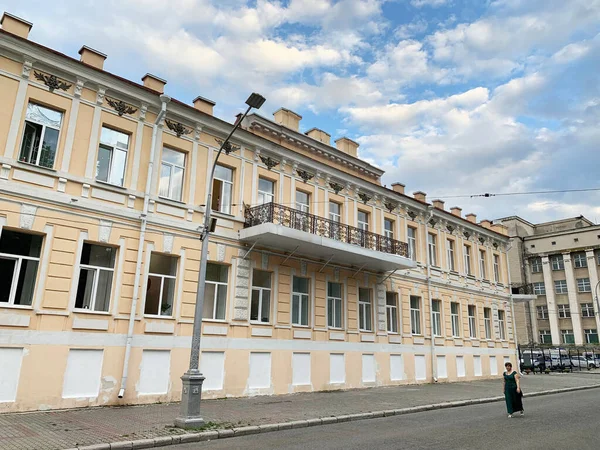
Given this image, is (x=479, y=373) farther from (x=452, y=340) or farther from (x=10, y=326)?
(x=10, y=326)

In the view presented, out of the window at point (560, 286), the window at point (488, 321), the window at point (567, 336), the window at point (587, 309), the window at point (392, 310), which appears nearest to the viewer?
the window at point (392, 310)

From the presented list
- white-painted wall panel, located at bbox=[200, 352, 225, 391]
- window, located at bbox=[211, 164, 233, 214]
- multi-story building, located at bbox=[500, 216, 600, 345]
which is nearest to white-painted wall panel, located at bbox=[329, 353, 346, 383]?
white-painted wall panel, located at bbox=[200, 352, 225, 391]

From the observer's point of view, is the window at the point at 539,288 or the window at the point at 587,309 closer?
the window at the point at 587,309

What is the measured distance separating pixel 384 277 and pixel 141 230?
40.2 ft

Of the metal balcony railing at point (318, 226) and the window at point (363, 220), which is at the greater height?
the window at point (363, 220)

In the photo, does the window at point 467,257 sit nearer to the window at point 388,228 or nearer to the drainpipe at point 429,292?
the drainpipe at point 429,292

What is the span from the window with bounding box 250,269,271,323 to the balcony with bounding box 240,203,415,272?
123 centimetres

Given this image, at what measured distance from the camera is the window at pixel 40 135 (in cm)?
1282

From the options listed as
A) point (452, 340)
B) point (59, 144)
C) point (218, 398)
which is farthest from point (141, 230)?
point (452, 340)

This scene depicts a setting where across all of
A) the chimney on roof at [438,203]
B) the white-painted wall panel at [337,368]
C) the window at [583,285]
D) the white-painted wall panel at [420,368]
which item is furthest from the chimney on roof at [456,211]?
the window at [583,285]

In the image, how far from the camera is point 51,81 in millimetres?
13273

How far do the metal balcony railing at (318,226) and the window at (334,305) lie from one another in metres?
2.13

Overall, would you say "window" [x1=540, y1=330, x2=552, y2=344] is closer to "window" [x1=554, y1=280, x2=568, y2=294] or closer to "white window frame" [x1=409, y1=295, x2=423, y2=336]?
"window" [x1=554, y1=280, x2=568, y2=294]

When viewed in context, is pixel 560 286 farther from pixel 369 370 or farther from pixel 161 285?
pixel 161 285
